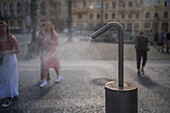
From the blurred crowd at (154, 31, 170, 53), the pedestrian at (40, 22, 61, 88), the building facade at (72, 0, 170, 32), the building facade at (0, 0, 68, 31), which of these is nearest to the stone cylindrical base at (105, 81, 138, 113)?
the building facade at (72, 0, 170, 32)

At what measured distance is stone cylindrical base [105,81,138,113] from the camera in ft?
6.53

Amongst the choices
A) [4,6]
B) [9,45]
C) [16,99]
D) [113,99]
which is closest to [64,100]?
[16,99]

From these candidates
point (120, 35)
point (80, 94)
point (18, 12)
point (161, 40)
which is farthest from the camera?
point (161, 40)

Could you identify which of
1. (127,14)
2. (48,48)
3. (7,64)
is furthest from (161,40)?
(7,64)

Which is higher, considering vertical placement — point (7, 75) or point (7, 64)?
point (7, 64)

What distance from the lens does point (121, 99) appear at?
199 centimetres

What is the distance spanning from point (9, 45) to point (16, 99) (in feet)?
4.22

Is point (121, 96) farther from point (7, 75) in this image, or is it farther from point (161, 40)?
point (161, 40)

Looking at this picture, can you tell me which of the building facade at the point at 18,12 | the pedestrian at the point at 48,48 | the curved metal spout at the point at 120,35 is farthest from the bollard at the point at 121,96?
the building facade at the point at 18,12

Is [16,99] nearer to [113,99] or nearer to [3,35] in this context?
[3,35]

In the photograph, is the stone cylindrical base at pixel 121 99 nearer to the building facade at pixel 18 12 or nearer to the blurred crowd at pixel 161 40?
the building facade at pixel 18 12

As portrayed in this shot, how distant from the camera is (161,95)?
4.17 m

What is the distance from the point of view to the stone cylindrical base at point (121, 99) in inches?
78.4

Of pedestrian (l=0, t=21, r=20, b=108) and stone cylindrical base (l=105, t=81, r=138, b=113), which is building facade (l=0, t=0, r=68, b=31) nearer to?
pedestrian (l=0, t=21, r=20, b=108)
